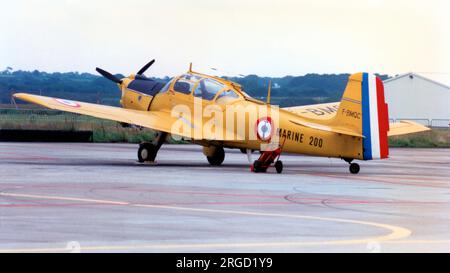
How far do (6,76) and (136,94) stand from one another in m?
87.3

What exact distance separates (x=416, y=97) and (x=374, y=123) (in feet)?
195

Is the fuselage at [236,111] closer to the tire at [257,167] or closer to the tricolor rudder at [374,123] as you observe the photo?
the tricolor rudder at [374,123]

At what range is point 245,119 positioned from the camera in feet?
79.7

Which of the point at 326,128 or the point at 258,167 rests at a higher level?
the point at 326,128

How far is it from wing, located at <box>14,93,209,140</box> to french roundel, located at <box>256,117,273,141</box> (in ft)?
5.92

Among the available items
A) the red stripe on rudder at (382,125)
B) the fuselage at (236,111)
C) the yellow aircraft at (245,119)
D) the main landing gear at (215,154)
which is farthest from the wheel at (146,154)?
the red stripe on rudder at (382,125)

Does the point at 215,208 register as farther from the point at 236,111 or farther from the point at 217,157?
the point at 217,157

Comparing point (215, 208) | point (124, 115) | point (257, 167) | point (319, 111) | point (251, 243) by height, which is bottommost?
point (251, 243)

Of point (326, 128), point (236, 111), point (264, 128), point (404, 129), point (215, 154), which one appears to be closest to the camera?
point (326, 128)

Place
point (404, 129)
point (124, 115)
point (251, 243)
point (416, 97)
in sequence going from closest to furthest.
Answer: point (251, 243)
point (124, 115)
point (404, 129)
point (416, 97)

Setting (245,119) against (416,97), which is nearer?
(245,119)

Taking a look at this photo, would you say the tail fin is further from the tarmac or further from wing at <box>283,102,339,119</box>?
wing at <box>283,102,339,119</box>

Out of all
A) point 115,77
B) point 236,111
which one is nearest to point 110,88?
point 115,77
